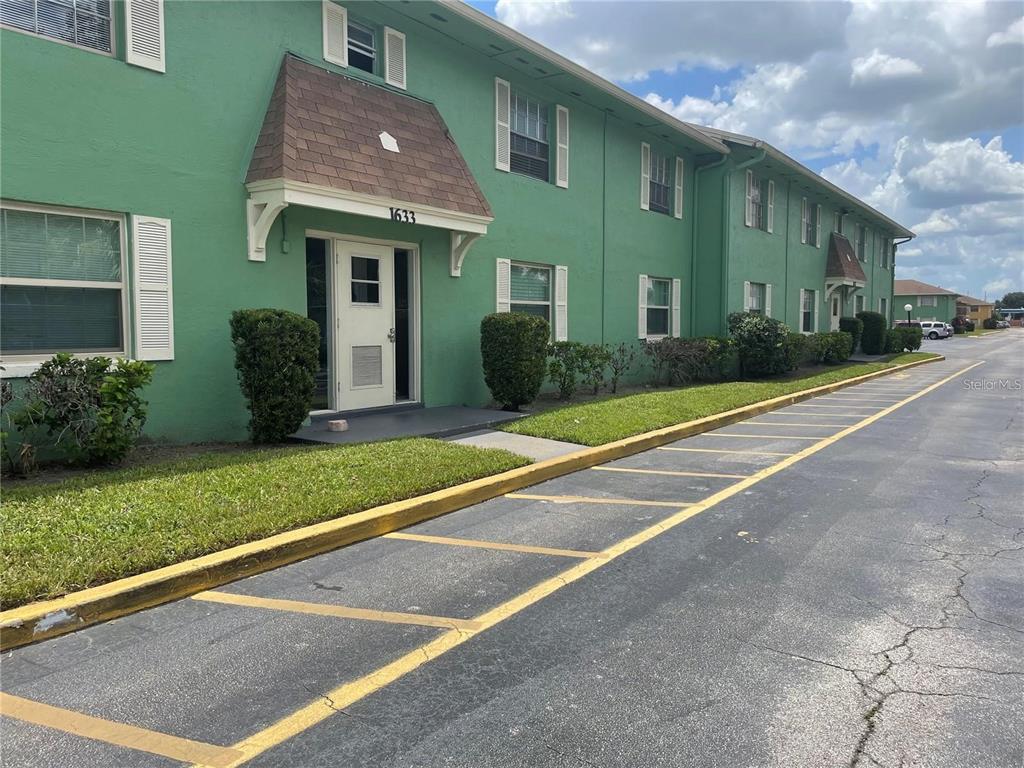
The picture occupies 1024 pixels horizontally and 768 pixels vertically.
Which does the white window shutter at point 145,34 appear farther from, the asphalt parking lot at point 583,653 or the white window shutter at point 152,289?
the asphalt parking lot at point 583,653

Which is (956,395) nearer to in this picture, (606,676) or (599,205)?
(599,205)

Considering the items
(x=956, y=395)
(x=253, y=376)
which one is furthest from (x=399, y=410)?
(x=956, y=395)

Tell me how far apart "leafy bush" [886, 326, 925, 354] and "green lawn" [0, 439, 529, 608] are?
26979 mm

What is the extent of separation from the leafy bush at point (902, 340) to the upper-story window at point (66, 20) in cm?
2934

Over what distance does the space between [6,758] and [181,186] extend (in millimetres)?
6508

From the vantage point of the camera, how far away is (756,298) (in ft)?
70.3

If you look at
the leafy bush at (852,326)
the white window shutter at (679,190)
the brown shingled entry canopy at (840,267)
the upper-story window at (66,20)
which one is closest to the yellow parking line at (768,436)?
the upper-story window at (66,20)

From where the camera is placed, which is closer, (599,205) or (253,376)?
(253,376)

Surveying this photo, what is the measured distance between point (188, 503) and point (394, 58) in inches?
293

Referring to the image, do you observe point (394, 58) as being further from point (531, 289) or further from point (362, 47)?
point (531, 289)

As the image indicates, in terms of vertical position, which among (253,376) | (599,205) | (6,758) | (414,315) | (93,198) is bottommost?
(6,758)

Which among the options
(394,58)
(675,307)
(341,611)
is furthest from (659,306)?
(341,611)

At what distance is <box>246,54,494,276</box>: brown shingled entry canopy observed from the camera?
8.33m

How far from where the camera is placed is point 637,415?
10.6 meters
